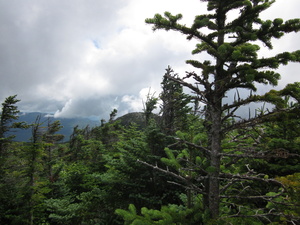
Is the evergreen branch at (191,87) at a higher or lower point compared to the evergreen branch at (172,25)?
lower

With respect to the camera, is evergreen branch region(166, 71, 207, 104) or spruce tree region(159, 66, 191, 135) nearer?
evergreen branch region(166, 71, 207, 104)

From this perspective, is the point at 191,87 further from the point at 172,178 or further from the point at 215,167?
the point at 172,178

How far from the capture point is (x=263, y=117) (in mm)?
3717

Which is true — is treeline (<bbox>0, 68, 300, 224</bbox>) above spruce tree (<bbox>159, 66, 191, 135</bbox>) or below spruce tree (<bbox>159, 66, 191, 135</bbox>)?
below

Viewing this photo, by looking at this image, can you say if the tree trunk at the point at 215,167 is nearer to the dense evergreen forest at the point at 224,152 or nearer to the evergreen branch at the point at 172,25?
the dense evergreen forest at the point at 224,152

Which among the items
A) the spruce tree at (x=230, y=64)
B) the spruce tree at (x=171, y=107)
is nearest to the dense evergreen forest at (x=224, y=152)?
the spruce tree at (x=230, y=64)

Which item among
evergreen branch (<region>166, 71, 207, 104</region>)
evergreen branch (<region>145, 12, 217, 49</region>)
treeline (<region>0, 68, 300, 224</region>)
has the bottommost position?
treeline (<region>0, 68, 300, 224</region>)

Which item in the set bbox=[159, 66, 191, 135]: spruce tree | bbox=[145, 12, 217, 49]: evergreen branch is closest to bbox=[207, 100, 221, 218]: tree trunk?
bbox=[145, 12, 217, 49]: evergreen branch

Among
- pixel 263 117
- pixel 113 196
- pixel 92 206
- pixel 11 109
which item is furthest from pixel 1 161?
pixel 263 117

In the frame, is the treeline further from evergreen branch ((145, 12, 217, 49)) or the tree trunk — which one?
evergreen branch ((145, 12, 217, 49))

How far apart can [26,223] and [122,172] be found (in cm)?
1001

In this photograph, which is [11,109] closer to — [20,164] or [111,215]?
[20,164]

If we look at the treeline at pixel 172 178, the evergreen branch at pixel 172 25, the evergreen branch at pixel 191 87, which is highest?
the evergreen branch at pixel 172 25

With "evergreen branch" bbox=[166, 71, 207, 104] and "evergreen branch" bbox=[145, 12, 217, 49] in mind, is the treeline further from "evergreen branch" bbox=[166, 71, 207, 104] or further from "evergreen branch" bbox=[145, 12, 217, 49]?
"evergreen branch" bbox=[145, 12, 217, 49]
